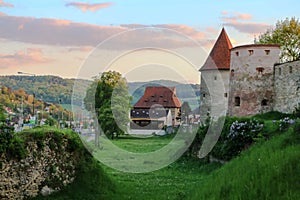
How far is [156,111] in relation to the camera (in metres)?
47.8

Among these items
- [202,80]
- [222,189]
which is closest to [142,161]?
[222,189]

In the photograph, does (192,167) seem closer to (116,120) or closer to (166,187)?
(166,187)

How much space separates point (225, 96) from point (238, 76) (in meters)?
3.13

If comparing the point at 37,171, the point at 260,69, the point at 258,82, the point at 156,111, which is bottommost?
the point at 37,171

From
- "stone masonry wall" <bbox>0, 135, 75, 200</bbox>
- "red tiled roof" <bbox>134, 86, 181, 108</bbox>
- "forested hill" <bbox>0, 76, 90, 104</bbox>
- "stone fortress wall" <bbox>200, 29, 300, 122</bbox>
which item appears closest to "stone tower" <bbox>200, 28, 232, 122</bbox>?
"stone fortress wall" <bbox>200, 29, 300, 122</bbox>

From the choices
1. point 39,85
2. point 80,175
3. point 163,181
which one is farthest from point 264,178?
point 39,85

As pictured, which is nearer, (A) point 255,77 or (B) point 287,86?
(B) point 287,86

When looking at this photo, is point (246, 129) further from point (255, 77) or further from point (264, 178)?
point (255, 77)

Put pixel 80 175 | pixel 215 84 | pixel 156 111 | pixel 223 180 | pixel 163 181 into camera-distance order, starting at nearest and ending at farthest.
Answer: pixel 223 180 → pixel 80 175 → pixel 163 181 → pixel 215 84 → pixel 156 111

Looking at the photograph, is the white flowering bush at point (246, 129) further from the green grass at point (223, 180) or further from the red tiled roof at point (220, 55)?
the red tiled roof at point (220, 55)

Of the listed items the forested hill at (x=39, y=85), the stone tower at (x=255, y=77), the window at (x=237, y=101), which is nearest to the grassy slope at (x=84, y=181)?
the stone tower at (x=255, y=77)

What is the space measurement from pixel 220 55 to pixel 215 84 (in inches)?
107

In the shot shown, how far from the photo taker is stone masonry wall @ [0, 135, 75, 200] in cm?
1001

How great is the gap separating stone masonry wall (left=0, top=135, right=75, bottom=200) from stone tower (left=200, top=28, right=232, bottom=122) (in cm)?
2304
